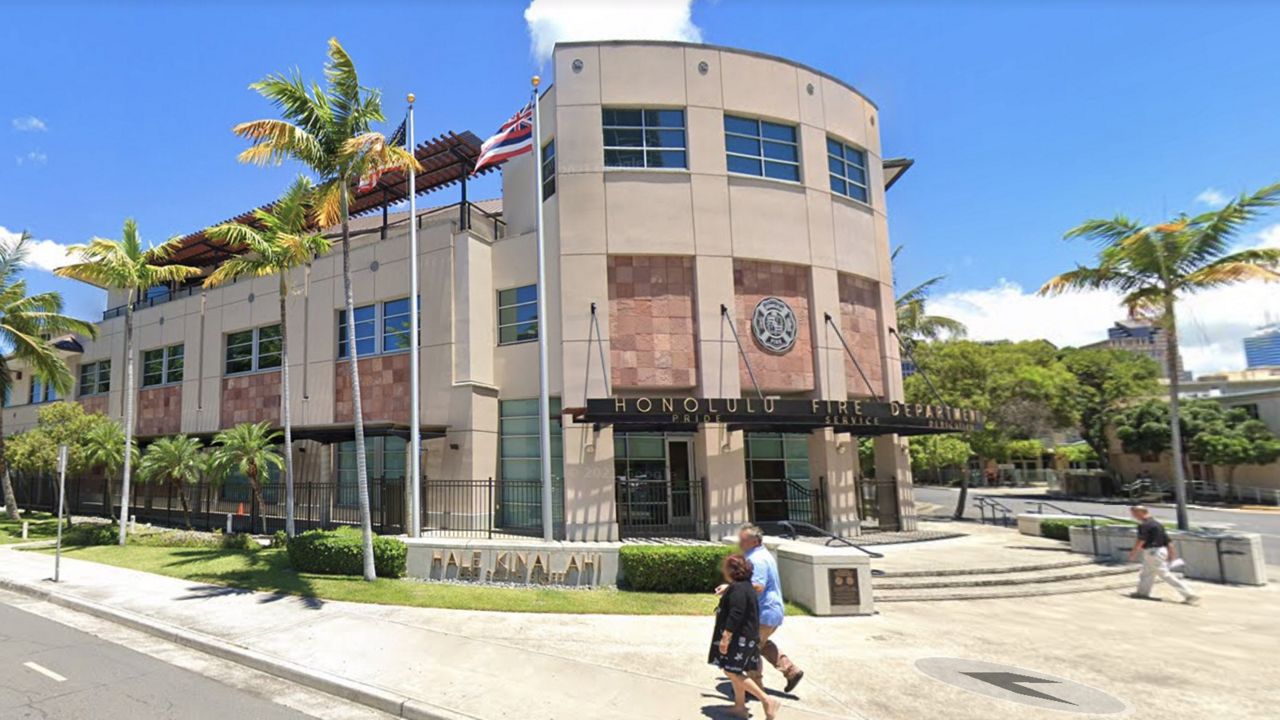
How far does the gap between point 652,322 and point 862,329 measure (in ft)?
24.9

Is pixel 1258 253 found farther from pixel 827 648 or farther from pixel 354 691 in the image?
pixel 354 691

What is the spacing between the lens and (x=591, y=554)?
1334cm

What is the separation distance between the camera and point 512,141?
17.2 m

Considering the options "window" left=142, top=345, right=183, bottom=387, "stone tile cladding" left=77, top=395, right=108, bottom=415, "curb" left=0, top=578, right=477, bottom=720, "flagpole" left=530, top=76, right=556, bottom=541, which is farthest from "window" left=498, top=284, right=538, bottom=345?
"stone tile cladding" left=77, top=395, right=108, bottom=415

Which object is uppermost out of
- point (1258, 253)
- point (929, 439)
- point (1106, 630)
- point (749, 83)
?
point (749, 83)

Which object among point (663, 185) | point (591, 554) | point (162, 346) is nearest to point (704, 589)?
point (591, 554)

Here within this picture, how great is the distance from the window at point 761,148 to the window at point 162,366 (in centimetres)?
2523

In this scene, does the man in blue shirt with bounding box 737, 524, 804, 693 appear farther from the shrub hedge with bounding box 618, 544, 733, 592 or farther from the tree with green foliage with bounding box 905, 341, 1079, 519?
the tree with green foliage with bounding box 905, 341, 1079, 519

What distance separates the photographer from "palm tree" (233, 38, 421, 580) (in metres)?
12.9

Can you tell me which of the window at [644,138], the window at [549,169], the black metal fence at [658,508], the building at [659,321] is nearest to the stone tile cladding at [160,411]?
the building at [659,321]

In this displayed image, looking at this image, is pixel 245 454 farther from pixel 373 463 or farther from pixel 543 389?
pixel 543 389

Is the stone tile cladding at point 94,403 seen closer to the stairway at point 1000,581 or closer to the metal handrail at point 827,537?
the metal handrail at point 827,537

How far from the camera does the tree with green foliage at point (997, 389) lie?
3269cm

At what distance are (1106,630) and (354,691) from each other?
11224 millimetres
